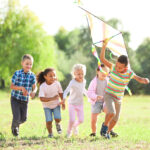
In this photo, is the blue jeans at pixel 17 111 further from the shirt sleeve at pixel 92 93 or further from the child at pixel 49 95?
the shirt sleeve at pixel 92 93

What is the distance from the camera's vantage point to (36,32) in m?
30.6

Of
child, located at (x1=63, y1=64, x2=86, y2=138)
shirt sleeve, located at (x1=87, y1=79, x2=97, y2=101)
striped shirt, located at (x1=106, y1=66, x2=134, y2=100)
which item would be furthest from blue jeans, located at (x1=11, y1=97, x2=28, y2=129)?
striped shirt, located at (x1=106, y1=66, x2=134, y2=100)

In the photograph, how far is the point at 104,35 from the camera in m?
7.49

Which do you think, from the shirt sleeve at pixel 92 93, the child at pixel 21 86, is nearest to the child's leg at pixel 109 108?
the shirt sleeve at pixel 92 93

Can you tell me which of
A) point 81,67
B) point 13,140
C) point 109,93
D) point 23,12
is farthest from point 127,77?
point 23,12

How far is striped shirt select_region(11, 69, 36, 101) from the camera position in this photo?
Result: 25.3ft

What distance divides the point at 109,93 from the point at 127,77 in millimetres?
506

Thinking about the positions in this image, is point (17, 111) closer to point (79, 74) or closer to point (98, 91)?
point (79, 74)

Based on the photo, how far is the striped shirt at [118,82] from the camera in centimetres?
699

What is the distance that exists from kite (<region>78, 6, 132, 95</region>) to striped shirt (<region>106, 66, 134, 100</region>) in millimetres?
496

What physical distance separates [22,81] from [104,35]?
7.05 ft

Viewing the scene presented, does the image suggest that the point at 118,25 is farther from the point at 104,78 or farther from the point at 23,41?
the point at 104,78

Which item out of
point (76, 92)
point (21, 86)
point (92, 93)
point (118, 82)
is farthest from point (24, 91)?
point (118, 82)

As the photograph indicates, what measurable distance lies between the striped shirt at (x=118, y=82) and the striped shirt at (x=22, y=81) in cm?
187
